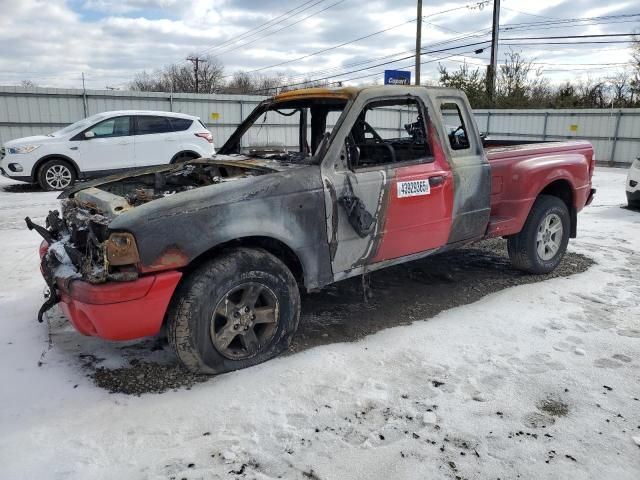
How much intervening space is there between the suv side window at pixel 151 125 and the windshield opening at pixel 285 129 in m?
7.73

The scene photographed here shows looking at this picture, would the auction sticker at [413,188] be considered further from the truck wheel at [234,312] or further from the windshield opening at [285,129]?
the truck wheel at [234,312]

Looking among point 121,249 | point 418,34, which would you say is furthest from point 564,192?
point 418,34

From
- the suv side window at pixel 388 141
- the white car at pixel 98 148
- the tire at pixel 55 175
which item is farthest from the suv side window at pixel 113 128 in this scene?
the suv side window at pixel 388 141

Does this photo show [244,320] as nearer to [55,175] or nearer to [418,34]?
[55,175]

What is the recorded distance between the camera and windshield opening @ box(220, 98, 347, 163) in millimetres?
4180

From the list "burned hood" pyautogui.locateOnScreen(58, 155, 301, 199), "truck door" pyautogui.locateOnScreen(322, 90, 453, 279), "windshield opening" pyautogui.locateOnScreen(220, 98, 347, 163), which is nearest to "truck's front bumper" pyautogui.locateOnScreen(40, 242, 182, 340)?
"burned hood" pyautogui.locateOnScreen(58, 155, 301, 199)

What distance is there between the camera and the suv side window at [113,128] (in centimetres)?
1130

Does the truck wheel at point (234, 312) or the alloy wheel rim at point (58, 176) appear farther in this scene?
the alloy wheel rim at point (58, 176)

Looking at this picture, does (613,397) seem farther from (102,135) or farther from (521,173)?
(102,135)

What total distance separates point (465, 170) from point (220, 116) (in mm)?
15533

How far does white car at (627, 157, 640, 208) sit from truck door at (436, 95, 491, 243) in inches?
239

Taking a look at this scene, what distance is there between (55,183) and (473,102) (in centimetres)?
→ 2155

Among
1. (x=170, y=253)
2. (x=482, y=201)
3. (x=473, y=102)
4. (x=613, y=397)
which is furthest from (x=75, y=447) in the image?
(x=473, y=102)

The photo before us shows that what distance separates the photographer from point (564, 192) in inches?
216
